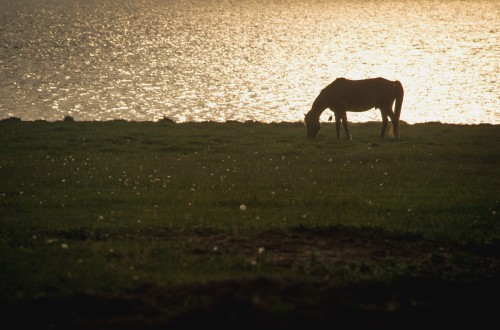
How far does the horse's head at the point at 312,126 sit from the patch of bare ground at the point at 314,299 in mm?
22177

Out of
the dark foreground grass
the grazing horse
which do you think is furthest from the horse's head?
the dark foreground grass

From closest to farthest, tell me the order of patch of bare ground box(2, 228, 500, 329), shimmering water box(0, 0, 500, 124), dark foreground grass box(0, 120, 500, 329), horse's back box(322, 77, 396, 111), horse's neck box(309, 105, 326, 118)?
patch of bare ground box(2, 228, 500, 329) < dark foreground grass box(0, 120, 500, 329) < horse's back box(322, 77, 396, 111) < horse's neck box(309, 105, 326, 118) < shimmering water box(0, 0, 500, 124)

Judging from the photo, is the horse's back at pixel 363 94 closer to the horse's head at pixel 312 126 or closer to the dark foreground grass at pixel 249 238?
the horse's head at pixel 312 126

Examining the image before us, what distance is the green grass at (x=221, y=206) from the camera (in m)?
12.6

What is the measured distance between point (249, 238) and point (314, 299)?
414 cm

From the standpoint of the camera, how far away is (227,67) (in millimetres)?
115250

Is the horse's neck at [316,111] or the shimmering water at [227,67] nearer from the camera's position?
the horse's neck at [316,111]

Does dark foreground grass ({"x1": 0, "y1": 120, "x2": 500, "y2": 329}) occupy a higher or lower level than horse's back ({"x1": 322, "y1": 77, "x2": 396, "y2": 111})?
lower

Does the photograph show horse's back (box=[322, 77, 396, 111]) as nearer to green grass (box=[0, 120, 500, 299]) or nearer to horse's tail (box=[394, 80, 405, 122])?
horse's tail (box=[394, 80, 405, 122])

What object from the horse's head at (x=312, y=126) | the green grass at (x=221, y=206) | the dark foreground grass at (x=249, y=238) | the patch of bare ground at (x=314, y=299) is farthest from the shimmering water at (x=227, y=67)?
the patch of bare ground at (x=314, y=299)

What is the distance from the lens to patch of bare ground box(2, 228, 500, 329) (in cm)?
999

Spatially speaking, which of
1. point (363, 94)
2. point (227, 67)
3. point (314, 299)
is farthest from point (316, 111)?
point (227, 67)

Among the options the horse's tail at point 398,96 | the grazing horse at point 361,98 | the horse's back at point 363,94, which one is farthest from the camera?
the horse's back at point 363,94

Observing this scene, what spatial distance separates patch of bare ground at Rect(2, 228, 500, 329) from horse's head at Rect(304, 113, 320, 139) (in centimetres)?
2218
